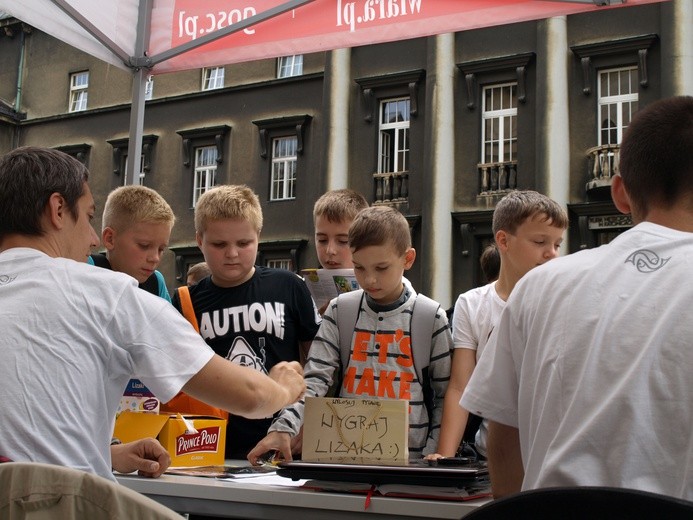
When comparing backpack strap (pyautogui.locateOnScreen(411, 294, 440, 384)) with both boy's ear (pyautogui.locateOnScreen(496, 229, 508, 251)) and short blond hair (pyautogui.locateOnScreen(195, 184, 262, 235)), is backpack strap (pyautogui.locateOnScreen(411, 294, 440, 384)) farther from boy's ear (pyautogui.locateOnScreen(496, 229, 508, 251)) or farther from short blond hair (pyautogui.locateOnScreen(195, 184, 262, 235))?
short blond hair (pyautogui.locateOnScreen(195, 184, 262, 235))

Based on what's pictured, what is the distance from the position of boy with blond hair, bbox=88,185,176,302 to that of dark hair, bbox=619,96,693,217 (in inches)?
77.1

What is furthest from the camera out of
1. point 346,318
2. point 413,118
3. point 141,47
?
point 413,118

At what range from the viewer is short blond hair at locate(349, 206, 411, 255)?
8.97 ft

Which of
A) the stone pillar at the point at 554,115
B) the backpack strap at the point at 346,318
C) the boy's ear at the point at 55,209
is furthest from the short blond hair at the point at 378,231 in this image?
the stone pillar at the point at 554,115

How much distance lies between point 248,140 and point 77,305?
20.0 metres

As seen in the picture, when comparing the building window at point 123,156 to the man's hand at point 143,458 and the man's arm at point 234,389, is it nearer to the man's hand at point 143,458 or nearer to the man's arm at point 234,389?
the man's hand at point 143,458

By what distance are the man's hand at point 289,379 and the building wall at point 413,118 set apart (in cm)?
1496

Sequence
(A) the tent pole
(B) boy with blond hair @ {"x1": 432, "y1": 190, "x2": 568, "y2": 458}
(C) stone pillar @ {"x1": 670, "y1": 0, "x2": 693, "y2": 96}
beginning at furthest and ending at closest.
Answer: (C) stone pillar @ {"x1": 670, "y1": 0, "x2": 693, "y2": 96}, (A) the tent pole, (B) boy with blond hair @ {"x1": 432, "y1": 190, "x2": 568, "y2": 458}

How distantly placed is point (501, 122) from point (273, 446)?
641 inches

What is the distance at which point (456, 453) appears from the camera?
2.53 metres

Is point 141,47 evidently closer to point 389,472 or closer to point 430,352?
point 430,352

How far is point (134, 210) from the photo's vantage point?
10.4 feet

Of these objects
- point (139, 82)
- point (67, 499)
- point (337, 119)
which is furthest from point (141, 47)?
point (337, 119)

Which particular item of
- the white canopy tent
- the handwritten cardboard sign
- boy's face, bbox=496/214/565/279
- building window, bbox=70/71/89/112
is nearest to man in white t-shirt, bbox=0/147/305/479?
the handwritten cardboard sign
